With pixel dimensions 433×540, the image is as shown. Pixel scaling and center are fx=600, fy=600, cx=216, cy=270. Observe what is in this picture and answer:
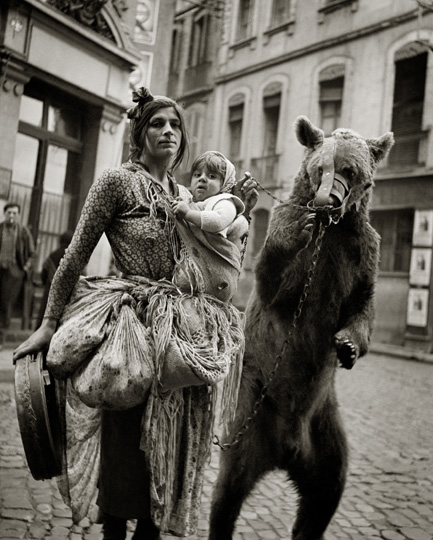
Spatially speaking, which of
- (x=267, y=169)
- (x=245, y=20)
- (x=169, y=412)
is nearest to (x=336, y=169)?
(x=169, y=412)

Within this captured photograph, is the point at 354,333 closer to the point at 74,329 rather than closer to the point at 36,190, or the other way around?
the point at 74,329

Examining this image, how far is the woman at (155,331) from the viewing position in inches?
86.7

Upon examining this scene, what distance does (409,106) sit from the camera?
14695 millimetres

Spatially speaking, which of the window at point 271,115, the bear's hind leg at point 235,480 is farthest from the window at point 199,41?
the window at point 271,115

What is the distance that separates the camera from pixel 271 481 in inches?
169

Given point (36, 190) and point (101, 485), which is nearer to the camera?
point (101, 485)

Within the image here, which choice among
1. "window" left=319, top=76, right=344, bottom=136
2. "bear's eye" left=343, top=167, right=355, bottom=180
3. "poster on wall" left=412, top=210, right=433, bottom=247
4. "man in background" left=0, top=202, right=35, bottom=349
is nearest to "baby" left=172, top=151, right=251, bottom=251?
"bear's eye" left=343, top=167, right=355, bottom=180

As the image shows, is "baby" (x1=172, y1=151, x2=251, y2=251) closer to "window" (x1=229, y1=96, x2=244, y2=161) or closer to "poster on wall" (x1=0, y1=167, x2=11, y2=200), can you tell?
"poster on wall" (x1=0, y1=167, x2=11, y2=200)

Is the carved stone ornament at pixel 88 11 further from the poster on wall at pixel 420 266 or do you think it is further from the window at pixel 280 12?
the poster on wall at pixel 420 266

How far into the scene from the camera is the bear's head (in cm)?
265

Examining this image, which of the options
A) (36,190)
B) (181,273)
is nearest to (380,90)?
(36,190)

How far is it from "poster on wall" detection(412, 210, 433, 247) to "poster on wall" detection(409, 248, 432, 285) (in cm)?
18

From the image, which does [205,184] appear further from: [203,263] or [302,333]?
[302,333]

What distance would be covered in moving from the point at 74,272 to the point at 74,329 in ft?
0.82
